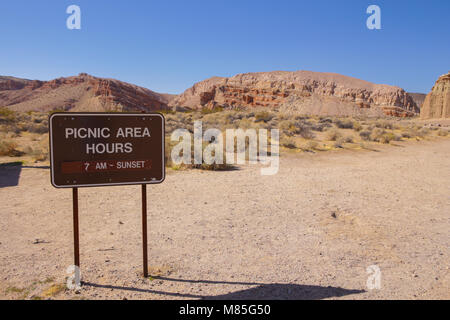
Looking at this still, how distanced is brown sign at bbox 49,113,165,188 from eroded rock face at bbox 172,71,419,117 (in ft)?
272

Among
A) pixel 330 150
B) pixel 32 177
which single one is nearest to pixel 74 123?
pixel 32 177

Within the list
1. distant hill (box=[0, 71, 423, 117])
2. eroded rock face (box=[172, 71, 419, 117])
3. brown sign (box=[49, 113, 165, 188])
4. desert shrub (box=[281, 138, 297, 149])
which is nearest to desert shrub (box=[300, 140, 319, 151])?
desert shrub (box=[281, 138, 297, 149])

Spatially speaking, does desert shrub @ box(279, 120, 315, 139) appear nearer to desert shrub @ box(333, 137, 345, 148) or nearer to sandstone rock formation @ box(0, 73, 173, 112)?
desert shrub @ box(333, 137, 345, 148)

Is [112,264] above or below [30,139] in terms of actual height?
below

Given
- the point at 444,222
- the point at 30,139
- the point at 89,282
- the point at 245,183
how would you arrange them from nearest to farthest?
the point at 89,282 → the point at 444,222 → the point at 245,183 → the point at 30,139

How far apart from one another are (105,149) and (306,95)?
105264mm

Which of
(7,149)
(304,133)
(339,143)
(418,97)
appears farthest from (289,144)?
(418,97)

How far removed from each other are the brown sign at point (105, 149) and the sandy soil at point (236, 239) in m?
1.22

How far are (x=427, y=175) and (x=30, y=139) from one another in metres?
19.4

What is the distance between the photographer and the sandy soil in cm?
381

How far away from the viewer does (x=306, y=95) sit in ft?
340

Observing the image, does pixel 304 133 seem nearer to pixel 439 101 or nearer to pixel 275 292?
pixel 275 292
